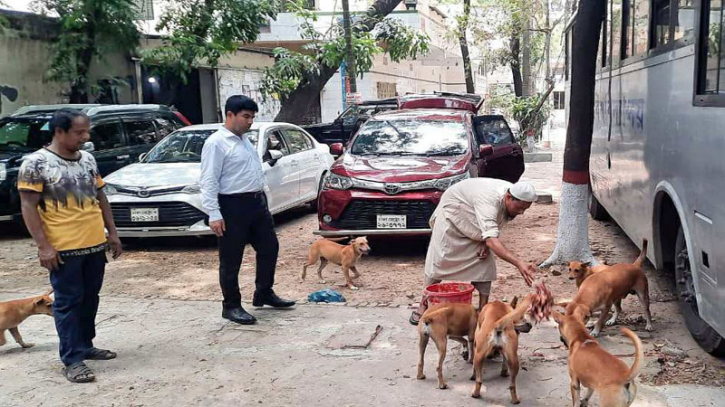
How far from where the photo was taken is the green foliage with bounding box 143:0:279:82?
539 inches

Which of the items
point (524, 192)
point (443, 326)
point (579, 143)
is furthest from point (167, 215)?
point (524, 192)

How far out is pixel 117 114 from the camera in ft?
34.3

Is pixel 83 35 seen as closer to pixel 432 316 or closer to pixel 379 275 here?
pixel 379 275

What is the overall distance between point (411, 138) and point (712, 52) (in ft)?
15.7

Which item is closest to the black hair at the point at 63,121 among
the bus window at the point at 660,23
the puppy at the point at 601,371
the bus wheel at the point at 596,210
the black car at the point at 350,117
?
the puppy at the point at 601,371

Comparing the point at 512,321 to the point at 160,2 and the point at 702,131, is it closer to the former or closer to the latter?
the point at 702,131

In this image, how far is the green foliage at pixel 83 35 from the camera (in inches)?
524

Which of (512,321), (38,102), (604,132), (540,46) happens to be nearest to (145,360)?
(512,321)

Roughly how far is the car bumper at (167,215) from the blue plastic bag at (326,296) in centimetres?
235

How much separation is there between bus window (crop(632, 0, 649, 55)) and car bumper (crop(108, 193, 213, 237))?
16.9ft

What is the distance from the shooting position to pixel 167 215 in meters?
8.11

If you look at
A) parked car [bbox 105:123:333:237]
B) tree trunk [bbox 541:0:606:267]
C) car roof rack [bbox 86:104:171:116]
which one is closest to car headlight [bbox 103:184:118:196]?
parked car [bbox 105:123:333:237]

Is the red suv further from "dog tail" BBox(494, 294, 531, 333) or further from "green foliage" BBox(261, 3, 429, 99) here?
"green foliage" BBox(261, 3, 429, 99)

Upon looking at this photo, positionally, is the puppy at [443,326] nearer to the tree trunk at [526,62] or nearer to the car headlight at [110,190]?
the car headlight at [110,190]
